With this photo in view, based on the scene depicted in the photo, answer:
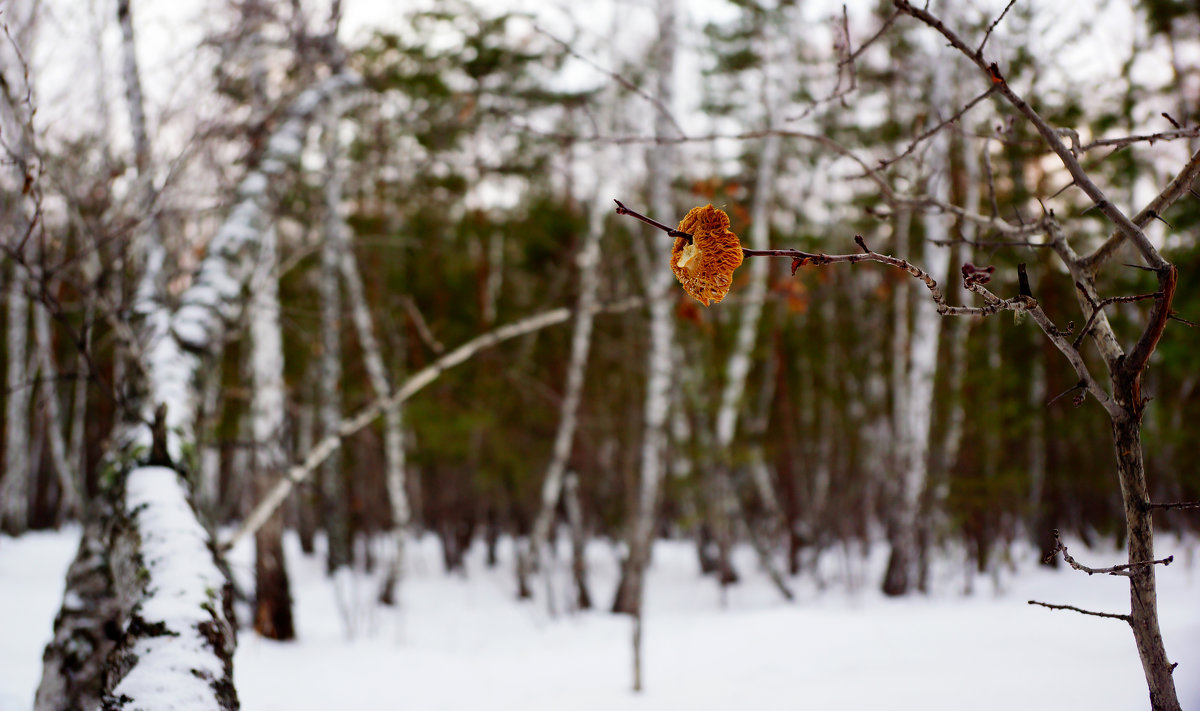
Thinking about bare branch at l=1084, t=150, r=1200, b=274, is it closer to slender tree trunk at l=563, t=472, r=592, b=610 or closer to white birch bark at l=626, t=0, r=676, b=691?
white birch bark at l=626, t=0, r=676, b=691

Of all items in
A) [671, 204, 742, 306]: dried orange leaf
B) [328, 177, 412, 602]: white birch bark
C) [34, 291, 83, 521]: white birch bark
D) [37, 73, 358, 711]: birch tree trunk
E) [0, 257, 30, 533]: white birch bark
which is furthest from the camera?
[0, 257, 30, 533]: white birch bark

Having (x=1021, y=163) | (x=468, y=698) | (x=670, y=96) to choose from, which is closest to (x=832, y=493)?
(x=1021, y=163)

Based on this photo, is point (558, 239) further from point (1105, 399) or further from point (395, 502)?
point (1105, 399)

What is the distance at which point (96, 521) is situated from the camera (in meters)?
3.14

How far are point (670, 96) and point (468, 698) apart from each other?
5794 mm

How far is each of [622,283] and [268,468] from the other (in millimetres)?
4052

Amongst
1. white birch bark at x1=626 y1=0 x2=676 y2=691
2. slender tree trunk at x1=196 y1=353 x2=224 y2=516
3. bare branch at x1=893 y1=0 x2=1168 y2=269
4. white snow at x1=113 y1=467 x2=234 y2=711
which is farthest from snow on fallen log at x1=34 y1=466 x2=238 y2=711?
white birch bark at x1=626 y1=0 x2=676 y2=691

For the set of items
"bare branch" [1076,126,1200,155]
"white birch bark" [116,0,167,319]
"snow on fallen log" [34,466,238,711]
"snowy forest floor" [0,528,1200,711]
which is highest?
"white birch bark" [116,0,167,319]

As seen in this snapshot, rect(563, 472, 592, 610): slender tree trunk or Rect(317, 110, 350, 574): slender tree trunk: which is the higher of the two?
Rect(317, 110, 350, 574): slender tree trunk

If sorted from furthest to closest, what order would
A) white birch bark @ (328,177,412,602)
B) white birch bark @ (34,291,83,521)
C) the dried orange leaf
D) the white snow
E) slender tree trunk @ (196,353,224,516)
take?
white birch bark @ (34,291,83,521) → white birch bark @ (328,177,412,602) → slender tree trunk @ (196,353,224,516) → the white snow → the dried orange leaf

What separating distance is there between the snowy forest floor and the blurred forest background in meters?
0.90

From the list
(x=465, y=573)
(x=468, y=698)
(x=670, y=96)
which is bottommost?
(x=465, y=573)

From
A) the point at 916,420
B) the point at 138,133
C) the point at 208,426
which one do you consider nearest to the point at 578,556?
the point at 916,420

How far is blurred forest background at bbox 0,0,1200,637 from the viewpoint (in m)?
5.55
